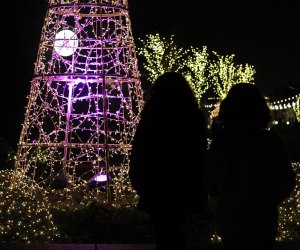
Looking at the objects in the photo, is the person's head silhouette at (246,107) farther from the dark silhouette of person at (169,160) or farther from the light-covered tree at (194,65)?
the light-covered tree at (194,65)

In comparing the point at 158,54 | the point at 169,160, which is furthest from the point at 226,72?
the point at 169,160

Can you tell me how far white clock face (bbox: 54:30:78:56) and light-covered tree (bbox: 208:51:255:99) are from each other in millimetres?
26665

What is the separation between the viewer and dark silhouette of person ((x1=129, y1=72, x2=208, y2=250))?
4164 mm

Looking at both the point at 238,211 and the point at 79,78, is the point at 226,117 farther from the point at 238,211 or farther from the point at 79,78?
the point at 79,78

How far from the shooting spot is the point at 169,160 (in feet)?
13.7

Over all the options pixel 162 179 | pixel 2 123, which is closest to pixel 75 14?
pixel 162 179

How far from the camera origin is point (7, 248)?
6281mm

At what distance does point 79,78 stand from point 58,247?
3635 millimetres

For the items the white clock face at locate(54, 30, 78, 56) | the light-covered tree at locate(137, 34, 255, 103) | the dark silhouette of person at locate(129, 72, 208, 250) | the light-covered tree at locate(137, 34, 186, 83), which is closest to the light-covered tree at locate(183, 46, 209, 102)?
the light-covered tree at locate(137, 34, 255, 103)

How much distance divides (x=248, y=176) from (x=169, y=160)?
64 centimetres

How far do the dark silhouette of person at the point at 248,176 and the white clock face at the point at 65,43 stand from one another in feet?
19.0

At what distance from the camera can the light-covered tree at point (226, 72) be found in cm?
3606

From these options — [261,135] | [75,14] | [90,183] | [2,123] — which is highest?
[2,123]

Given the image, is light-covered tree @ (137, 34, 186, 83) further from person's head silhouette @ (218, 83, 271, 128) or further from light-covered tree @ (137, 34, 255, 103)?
person's head silhouette @ (218, 83, 271, 128)
